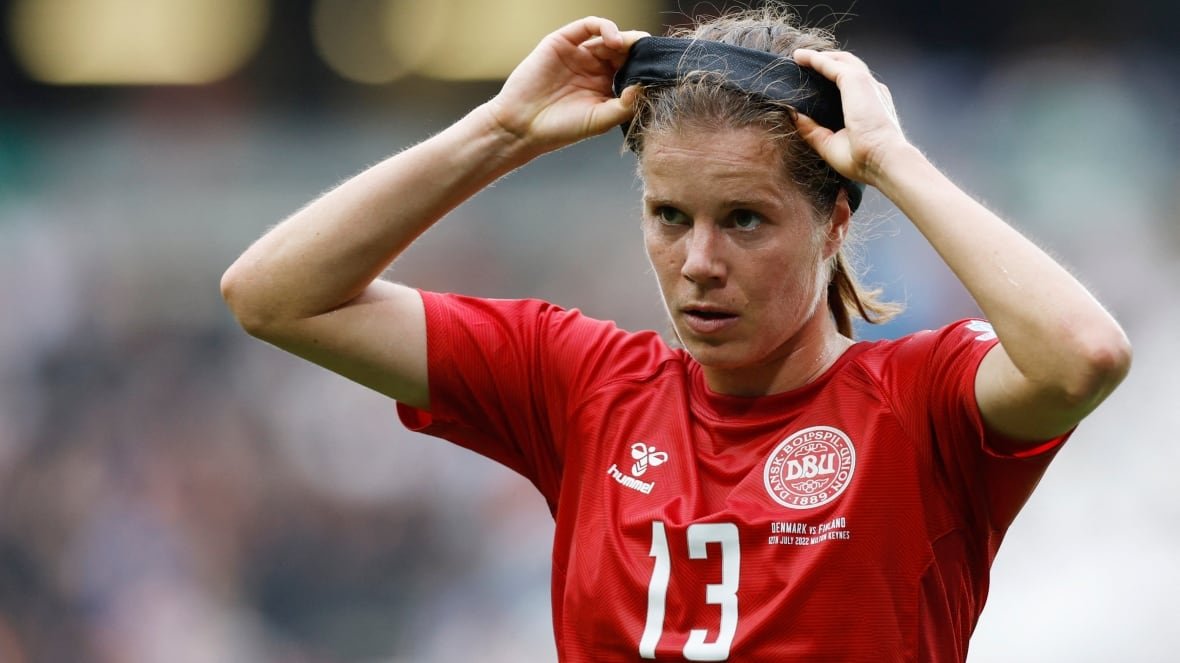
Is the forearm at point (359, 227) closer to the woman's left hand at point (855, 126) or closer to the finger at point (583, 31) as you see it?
the finger at point (583, 31)

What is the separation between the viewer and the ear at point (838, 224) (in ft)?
7.11

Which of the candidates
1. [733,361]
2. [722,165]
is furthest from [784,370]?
[722,165]

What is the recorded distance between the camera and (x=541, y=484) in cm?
231

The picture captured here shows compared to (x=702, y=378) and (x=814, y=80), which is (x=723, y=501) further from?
(x=814, y=80)

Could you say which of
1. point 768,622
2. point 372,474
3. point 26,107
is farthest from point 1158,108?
point 26,107

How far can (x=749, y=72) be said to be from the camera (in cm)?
206

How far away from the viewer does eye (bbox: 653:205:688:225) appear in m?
2.07

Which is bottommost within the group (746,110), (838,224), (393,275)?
(393,275)

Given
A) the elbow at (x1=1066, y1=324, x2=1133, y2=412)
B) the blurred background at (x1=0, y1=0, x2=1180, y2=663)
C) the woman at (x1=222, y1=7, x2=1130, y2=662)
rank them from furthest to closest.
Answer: the blurred background at (x1=0, y1=0, x2=1180, y2=663) < the woman at (x1=222, y1=7, x2=1130, y2=662) < the elbow at (x1=1066, y1=324, x2=1133, y2=412)

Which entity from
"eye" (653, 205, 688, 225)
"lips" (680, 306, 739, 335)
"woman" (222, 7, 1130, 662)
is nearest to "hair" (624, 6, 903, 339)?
"woman" (222, 7, 1130, 662)

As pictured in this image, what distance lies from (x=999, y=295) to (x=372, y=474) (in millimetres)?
3862

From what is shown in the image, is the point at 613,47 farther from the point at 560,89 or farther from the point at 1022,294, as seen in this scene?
the point at 1022,294

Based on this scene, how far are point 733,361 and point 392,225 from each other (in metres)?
0.57

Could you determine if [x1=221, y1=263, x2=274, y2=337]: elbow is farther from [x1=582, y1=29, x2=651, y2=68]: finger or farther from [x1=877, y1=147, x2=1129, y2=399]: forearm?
[x1=877, y1=147, x2=1129, y2=399]: forearm
